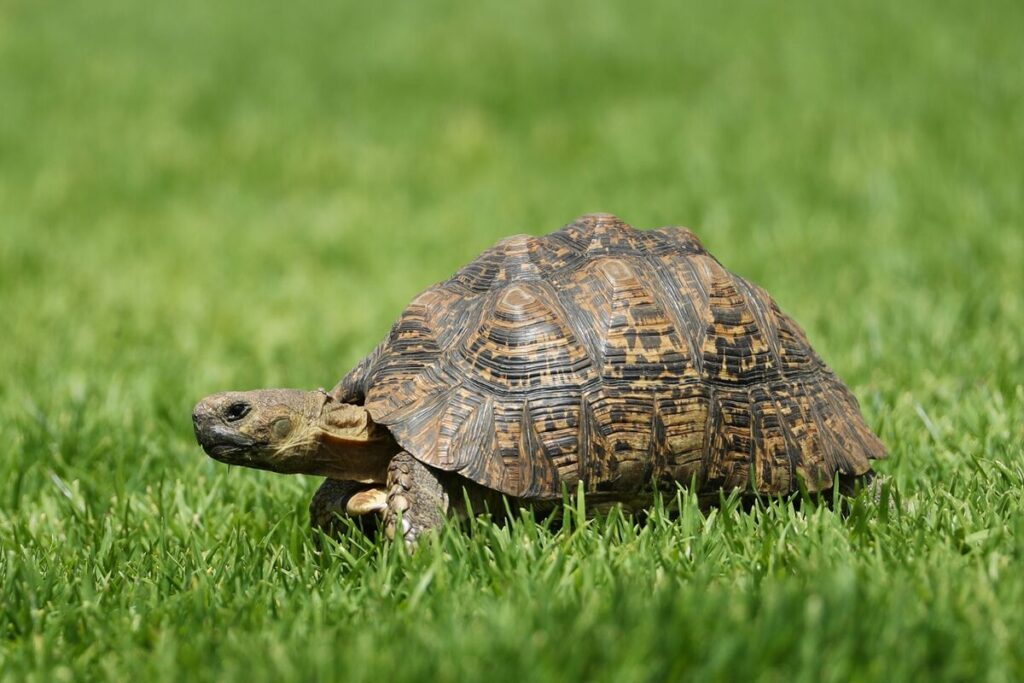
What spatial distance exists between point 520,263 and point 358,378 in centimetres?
66

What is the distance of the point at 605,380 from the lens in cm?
345

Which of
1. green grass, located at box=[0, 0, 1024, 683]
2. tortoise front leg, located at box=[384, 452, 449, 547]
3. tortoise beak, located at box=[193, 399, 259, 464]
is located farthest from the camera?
tortoise beak, located at box=[193, 399, 259, 464]

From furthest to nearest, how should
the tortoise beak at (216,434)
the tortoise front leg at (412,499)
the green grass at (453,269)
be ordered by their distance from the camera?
the tortoise beak at (216,434)
the tortoise front leg at (412,499)
the green grass at (453,269)

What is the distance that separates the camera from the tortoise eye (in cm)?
347

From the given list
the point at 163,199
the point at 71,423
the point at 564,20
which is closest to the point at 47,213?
the point at 163,199

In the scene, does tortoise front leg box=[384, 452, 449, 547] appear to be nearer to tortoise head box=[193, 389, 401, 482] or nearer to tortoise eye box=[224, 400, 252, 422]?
tortoise head box=[193, 389, 401, 482]

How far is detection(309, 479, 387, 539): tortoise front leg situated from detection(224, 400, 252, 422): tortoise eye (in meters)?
0.40

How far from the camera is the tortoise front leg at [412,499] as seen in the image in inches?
130

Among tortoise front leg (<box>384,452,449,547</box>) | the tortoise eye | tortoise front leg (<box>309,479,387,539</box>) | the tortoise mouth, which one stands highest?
the tortoise eye

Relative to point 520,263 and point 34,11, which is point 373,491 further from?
point 34,11

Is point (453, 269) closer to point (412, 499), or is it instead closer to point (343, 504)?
point (343, 504)

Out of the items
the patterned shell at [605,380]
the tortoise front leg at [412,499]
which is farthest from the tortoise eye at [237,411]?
the tortoise front leg at [412,499]

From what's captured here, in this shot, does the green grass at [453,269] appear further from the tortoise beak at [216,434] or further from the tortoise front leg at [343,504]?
the tortoise beak at [216,434]

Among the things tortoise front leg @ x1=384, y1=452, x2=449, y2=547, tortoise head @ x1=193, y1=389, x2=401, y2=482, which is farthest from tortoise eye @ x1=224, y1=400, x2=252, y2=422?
tortoise front leg @ x1=384, y1=452, x2=449, y2=547
